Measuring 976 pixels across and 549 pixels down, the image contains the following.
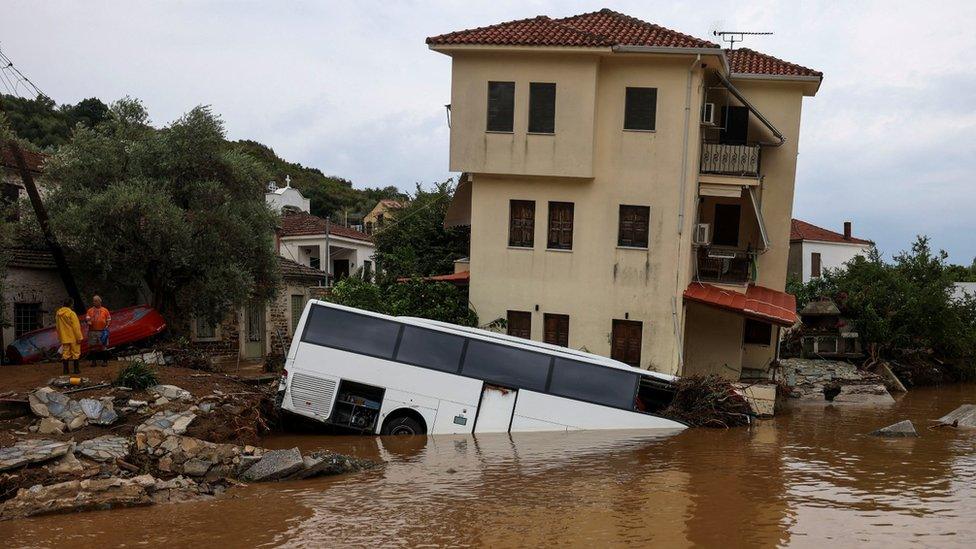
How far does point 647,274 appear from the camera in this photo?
23.6m

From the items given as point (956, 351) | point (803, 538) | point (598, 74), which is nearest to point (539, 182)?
point (598, 74)

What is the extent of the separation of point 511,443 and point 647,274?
→ 839cm

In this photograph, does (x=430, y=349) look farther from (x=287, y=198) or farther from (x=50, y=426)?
(x=287, y=198)

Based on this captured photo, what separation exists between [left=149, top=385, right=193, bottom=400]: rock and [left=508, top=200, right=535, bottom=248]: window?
1031 centimetres

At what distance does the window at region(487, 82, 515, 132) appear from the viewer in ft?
77.5

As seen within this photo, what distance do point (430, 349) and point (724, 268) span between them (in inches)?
468

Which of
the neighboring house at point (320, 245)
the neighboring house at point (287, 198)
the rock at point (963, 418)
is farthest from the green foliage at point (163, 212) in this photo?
the neighboring house at point (287, 198)

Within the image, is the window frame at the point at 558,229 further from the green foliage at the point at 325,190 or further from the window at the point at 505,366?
the green foliage at the point at 325,190

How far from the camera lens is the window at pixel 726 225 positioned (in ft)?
91.2

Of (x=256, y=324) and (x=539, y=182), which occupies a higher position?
(x=539, y=182)

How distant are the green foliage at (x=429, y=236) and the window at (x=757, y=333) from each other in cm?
1320

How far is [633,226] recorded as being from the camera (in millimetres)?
23844

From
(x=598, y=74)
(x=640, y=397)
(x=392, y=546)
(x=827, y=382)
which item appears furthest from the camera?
(x=827, y=382)

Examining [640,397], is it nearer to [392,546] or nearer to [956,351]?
[392,546]
